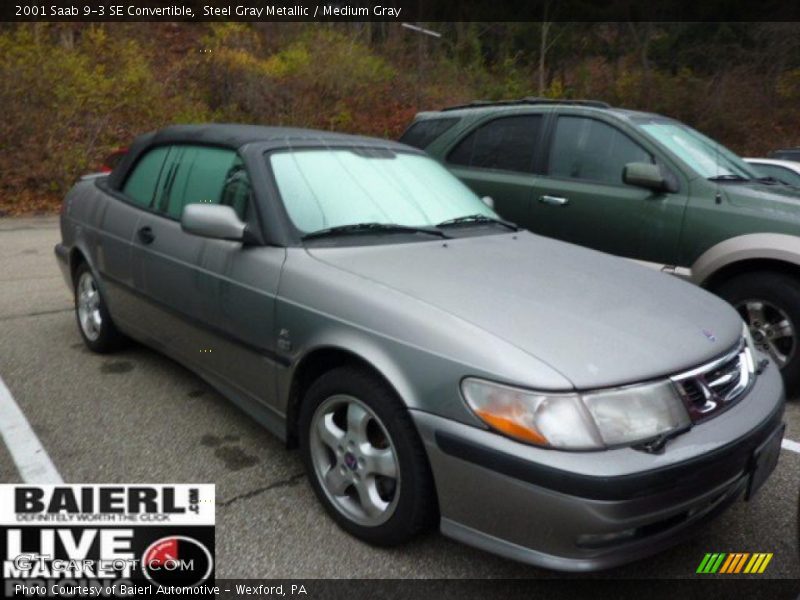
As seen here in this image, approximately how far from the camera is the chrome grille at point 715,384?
2117mm

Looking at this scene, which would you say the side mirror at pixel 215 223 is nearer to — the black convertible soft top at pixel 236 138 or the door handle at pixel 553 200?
the black convertible soft top at pixel 236 138

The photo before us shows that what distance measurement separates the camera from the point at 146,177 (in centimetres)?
391

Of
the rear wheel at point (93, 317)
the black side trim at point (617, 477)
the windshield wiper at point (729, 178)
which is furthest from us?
the windshield wiper at point (729, 178)

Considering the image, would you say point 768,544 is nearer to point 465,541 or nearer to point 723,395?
point 723,395

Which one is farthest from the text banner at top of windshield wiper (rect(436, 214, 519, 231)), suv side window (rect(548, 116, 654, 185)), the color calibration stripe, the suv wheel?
the color calibration stripe

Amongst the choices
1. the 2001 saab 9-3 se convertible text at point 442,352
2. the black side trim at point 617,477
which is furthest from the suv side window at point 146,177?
the black side trim at point 617,477

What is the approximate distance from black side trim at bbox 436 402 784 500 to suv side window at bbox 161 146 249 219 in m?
1.66

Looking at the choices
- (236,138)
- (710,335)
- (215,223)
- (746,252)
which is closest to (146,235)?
(236,138)

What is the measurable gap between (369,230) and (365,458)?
1056mm

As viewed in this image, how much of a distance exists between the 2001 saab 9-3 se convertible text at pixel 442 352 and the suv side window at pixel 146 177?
0.53 feet

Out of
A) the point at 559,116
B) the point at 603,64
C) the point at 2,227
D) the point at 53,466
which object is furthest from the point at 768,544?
the point at 603,64

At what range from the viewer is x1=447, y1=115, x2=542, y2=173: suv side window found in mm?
5141

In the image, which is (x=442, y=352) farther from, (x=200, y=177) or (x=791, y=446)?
(x=791, y=446)

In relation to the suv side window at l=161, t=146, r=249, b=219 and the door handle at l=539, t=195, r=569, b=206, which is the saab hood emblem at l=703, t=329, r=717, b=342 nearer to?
the suv side window at l=161, t=146, r=249, b=219
